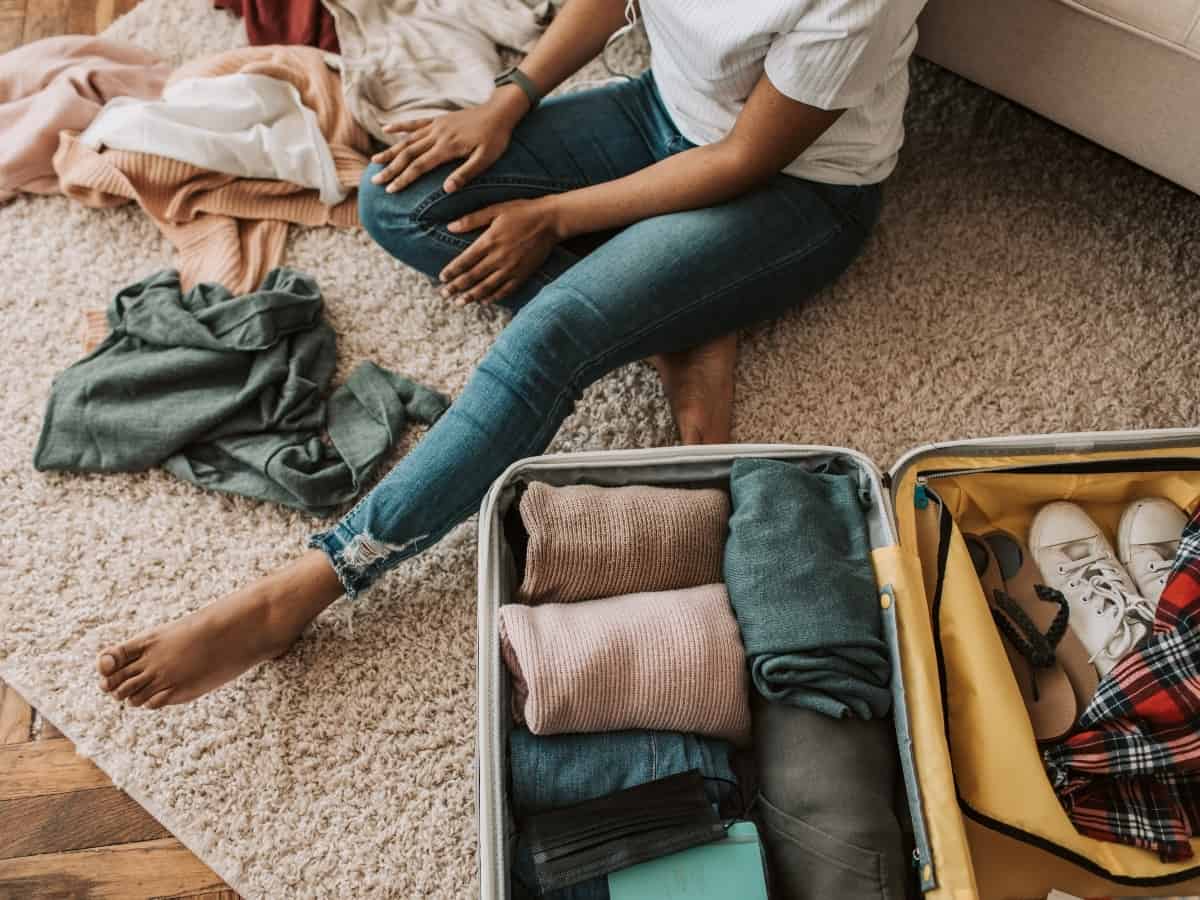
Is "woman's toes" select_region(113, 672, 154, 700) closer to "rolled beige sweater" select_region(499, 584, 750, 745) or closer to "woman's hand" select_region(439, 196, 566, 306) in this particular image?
"rolled beige sweater" select_region(499, 584, 750, 745)

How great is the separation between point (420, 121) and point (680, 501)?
0.60 m

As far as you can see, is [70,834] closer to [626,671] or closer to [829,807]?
[626,671]

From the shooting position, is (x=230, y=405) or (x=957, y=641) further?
(x=230, y=405)

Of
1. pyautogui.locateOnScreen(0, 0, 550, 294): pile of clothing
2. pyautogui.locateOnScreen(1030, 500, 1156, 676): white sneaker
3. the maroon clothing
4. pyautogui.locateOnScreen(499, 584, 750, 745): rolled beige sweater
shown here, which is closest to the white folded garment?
pyautogui.locateOnScreen(0, 0, 550, 294): pile of clothing

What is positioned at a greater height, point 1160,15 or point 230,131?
point 1160,15

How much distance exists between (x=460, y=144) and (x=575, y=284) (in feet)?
0.83

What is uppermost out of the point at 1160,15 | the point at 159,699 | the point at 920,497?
the point at 1160,15

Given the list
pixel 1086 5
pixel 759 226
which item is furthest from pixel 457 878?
pixel 1086 5

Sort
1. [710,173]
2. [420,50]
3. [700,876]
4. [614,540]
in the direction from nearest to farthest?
[700,876]
[614,540]
[710,173]
[420,50]

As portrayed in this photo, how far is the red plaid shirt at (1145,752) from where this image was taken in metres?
0.83

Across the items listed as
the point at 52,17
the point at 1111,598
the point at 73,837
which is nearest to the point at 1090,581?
the point at 1111,598

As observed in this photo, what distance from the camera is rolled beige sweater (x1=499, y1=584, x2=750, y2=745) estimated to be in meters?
0.84

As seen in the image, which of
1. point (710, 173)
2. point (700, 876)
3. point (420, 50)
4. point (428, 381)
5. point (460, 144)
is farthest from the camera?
point (420, 50)

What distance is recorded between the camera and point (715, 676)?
0.86m
